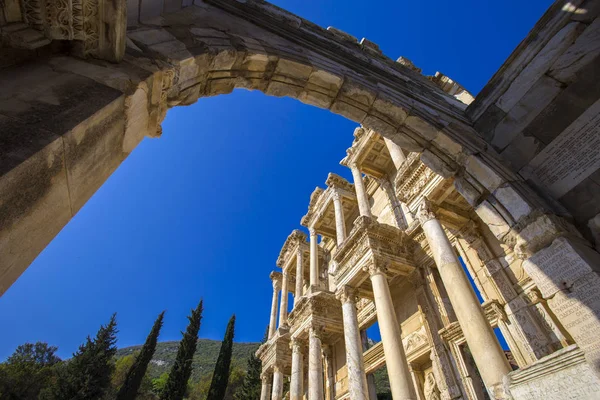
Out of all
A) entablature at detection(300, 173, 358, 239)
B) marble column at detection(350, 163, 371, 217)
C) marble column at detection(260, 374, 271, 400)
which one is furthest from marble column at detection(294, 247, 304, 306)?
marble column at detection(350, 163, 371, 217)

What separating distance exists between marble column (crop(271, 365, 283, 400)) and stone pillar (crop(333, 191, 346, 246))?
7.45 metres

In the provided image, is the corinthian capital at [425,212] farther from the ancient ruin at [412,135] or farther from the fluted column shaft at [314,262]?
the fluted column shaft at [314,262]

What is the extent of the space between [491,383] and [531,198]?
360cm

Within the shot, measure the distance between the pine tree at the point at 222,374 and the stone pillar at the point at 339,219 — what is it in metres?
21.2

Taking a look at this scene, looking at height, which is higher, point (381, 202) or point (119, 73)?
point (381, 202)

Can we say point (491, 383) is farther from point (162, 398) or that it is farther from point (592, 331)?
point (162, 398)

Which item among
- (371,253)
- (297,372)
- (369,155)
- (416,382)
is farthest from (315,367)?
(369,155)

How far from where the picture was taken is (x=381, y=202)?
1517cm

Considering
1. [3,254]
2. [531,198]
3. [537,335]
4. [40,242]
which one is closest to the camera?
[3,254]

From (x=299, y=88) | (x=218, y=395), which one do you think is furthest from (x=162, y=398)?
(x=299, y=88)

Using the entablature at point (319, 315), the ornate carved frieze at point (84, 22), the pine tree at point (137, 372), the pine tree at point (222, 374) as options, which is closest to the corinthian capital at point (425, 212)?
the entablature at point (319, 315)

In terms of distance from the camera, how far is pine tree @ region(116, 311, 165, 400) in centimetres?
2563

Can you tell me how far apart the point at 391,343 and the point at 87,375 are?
90.6ft

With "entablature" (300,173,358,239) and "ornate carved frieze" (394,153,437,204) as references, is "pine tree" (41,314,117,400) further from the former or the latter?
"ornate carved frieze" (394,153,437,204)
